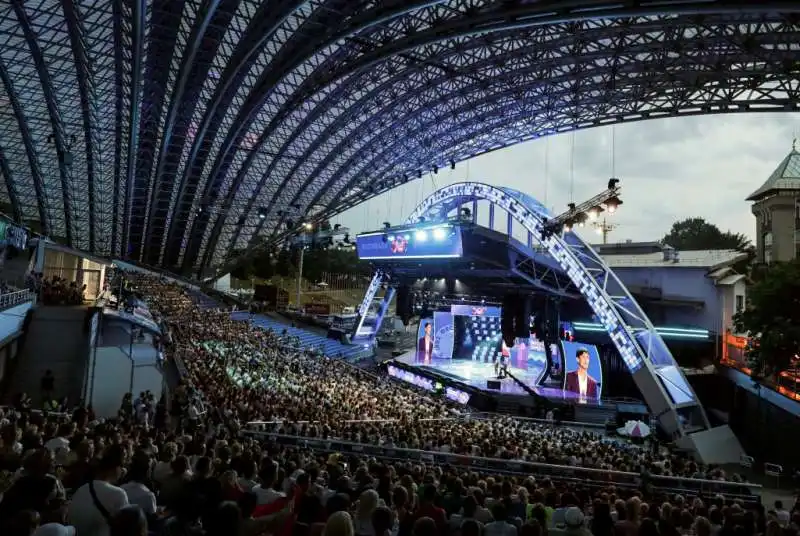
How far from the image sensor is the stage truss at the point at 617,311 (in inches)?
806

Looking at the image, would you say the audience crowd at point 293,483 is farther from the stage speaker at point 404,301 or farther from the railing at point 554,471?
the stage speaker at point 404,301

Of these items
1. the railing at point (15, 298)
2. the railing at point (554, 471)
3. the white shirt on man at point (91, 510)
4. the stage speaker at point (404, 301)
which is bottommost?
the railing at point (554, 471)

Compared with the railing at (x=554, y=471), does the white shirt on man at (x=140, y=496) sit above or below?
above

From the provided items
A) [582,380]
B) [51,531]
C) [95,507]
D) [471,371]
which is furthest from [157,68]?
[51,531]

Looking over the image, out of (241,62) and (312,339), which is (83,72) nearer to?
(241,62)

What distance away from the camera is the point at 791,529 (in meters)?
5.37

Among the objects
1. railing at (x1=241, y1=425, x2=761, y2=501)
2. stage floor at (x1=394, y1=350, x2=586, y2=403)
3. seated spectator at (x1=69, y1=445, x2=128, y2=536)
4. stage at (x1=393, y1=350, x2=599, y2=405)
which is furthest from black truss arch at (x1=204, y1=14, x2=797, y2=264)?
seated spectator at (x1=69, y1=445, x2=128, y2=536)

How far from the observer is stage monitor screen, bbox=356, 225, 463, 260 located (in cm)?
2634

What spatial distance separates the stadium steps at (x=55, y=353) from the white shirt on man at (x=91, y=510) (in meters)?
13.7

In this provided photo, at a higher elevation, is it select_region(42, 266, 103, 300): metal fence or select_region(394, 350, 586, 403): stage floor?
select_region(42, 266, 103, 300): metal fence

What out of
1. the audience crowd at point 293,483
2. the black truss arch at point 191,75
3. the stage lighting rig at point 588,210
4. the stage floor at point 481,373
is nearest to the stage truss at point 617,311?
the stage lighting rig at point 588,210

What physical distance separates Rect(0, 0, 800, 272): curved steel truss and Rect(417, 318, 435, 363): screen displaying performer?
42.3 ft

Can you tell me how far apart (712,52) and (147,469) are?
24348 millimetres

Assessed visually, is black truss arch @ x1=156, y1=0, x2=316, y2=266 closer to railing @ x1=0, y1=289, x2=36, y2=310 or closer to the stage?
railing @ x1=0, y1=289, x2=36, y2=310
